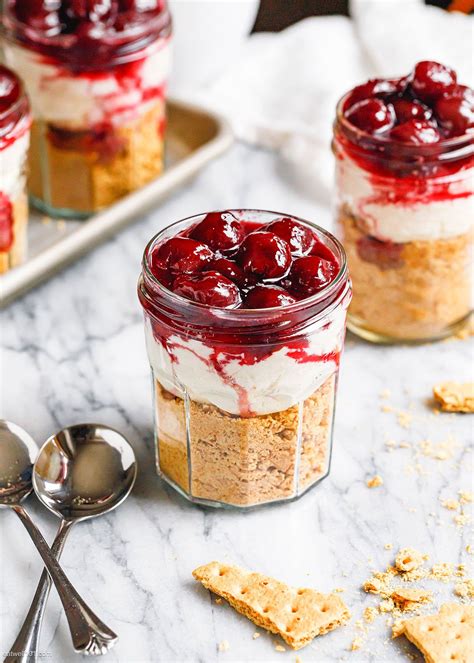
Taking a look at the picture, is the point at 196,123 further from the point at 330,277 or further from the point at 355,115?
the point at 330,277

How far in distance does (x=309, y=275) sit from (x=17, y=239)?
692 mm

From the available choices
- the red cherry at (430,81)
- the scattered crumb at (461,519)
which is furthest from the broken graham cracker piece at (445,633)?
the red cherry at (430,81)

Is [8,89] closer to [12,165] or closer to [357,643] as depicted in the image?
[12,165]

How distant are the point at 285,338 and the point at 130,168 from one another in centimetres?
83

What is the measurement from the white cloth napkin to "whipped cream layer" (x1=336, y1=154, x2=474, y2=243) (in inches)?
19.6

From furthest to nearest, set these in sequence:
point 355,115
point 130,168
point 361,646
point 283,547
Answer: point 130,168 → point 355,115 → point 283,547 → point 361,646

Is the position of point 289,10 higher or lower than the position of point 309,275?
lower

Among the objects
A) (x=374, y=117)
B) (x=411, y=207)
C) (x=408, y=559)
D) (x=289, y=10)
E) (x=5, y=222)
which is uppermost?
(x=374, y=117)

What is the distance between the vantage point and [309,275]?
1.03m

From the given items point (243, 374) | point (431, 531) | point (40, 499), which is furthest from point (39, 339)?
point (431, 531)

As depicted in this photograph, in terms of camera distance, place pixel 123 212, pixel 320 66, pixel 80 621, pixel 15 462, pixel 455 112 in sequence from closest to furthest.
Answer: pixel 80 621, pixel 15 462, pixel 455 112, pixel 123 212, pixel 320 66

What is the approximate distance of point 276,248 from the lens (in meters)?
1.03

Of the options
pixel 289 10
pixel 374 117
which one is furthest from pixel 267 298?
pixel 289 10

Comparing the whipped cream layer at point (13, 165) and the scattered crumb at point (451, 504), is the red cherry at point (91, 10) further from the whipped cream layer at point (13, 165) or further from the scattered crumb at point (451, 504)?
the scattered crumb at point (451, 504)
